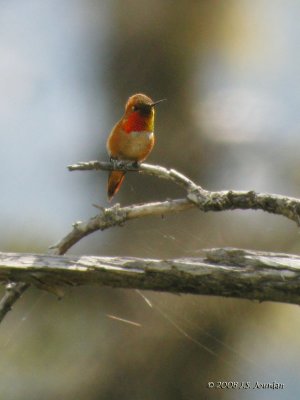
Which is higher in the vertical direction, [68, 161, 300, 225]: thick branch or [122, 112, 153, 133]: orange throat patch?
[122, 112, 153, 133]: orange throat patch

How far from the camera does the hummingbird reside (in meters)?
4.25

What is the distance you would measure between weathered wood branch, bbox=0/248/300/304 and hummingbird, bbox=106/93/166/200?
65.5 inches

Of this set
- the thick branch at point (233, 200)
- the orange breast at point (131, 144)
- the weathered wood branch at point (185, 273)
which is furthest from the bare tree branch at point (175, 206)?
the orange breast at point (131, 144)

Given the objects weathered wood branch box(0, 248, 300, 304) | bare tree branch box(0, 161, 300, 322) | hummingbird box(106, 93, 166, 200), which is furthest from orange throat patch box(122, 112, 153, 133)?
weathered wood branch box(0, 248, 300, 304)

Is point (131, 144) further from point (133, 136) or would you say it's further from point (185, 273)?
point (185, 273)

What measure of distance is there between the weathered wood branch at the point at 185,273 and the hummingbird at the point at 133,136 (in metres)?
1.66

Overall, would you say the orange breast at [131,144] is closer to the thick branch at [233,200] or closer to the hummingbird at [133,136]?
the hummingbird at [133,136]

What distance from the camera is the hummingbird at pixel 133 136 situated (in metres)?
4.25

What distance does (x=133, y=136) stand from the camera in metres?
4.27

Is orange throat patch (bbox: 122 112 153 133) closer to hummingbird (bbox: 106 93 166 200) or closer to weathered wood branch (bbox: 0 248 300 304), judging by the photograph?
hummingbird (bbox: 106 93 166 200)

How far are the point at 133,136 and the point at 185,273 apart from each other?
6.08 ft

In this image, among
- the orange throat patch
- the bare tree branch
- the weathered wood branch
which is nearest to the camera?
the weathered wood branch

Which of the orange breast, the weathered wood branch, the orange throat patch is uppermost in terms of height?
the orange throat patch

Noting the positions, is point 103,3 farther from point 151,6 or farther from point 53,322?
point 53,322
